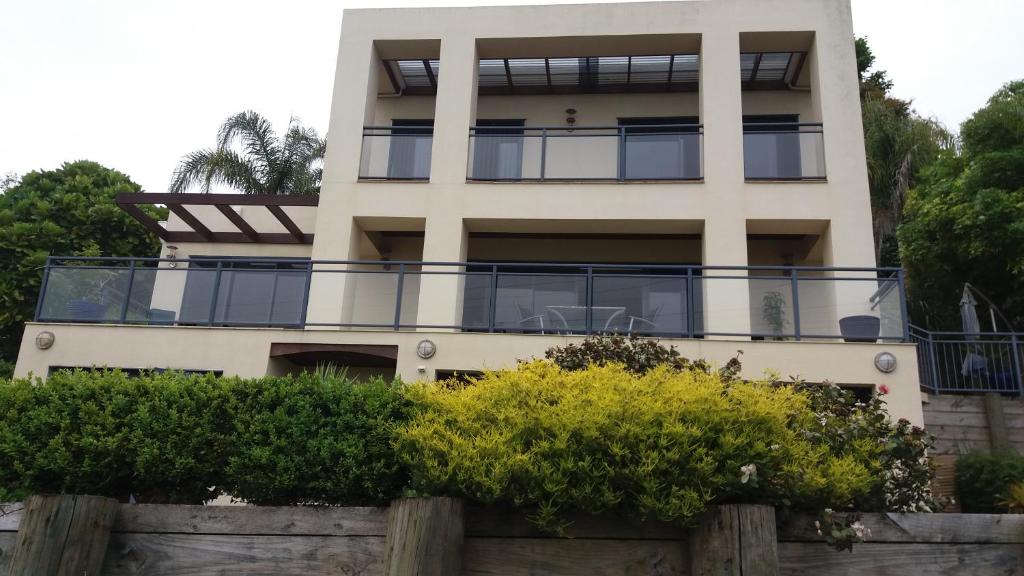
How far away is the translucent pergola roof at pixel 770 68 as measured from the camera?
14906 mm

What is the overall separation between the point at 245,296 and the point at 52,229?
12300 mm

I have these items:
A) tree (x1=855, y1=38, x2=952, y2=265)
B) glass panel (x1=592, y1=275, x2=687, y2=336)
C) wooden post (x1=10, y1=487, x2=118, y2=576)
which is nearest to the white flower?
wooden post (x1=10, y1=487, x2=118, y2=576)

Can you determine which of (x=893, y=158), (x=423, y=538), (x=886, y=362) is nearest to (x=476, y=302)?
(x=886, y=362)

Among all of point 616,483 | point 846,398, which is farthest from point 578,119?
point 616,483

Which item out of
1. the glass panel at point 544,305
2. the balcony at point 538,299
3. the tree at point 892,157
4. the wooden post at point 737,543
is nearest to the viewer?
the wooden post at point 737,543

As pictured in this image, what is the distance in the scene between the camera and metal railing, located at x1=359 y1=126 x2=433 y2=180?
46.1ft

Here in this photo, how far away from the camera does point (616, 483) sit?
4.23 metres

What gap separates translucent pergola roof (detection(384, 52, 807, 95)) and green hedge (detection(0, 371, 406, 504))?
1101 centimetres

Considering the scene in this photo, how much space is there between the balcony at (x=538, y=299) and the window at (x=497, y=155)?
267 centimetres

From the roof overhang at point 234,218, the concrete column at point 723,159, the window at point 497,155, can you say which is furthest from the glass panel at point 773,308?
the roof overhang at point 234,218

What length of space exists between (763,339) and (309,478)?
25.3 feet

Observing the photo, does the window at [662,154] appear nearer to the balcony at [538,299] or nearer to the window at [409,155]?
the balcony at [538,299]

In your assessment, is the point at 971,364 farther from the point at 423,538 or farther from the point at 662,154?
the point at 423,538

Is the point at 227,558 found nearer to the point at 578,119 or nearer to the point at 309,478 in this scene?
the point at 309,478
